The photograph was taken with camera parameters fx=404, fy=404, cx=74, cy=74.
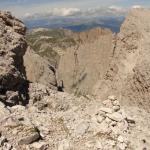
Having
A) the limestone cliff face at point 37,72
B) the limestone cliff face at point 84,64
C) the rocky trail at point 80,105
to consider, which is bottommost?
the limestone cliff face at point 84,64

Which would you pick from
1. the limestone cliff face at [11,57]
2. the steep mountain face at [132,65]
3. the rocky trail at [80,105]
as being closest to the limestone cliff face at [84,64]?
the steep mountain face at [132,65]

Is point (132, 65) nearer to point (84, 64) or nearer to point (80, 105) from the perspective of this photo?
point (80, 105)

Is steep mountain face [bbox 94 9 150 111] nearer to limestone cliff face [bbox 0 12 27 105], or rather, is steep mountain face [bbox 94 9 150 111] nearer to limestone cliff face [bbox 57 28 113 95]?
limestone cliff face [bbox 0 12 27 105]

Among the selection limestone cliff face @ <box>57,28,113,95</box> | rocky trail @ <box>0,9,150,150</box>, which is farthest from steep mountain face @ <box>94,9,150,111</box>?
limestone cliff face @ <box>57,28,113,95</box>

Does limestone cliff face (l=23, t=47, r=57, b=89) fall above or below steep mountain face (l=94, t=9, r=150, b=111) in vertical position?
below

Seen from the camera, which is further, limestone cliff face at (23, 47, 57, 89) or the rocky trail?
limestone cliff face at (23, 47, 57, 89)

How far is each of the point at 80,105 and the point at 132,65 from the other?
A: 6.36 meters

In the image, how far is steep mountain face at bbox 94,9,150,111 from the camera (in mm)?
21781

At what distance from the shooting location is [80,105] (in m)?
18.8

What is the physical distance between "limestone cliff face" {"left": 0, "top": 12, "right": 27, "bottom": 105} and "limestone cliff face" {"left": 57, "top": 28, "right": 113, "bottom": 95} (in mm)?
43885

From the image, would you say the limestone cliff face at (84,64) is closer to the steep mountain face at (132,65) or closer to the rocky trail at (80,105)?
the steep mountain face at (132,65)

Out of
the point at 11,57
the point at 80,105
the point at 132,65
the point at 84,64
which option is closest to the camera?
the point at 80,105

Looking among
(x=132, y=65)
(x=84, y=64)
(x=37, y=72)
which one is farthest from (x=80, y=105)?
(x=84, y=64)

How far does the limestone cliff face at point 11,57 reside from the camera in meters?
18.7
